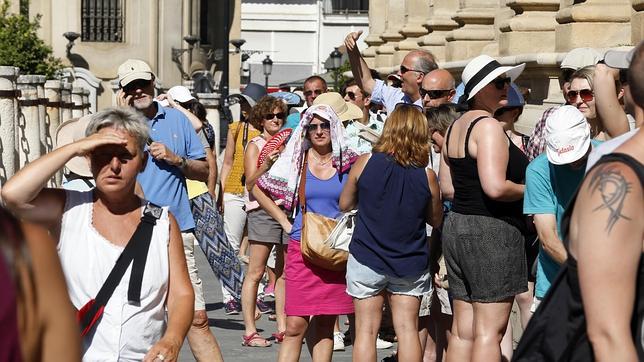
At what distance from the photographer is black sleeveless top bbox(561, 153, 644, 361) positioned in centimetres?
383

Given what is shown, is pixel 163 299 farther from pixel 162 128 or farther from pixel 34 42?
pixel 34 42

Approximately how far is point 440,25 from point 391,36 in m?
5.74

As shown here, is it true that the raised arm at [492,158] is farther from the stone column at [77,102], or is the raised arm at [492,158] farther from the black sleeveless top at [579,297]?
the stone column at [77,102]

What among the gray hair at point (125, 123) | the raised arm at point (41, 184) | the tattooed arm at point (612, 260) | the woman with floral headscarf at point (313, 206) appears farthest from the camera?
the woman with floral headscarf at point (313, 206)

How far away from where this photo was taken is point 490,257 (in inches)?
287

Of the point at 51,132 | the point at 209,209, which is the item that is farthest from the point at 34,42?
the point at 209,209

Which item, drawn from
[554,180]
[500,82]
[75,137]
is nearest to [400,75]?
[500,82]

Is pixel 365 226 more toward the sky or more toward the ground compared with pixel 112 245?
more toward the ground

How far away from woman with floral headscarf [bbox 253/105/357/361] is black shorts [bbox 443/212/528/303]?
1.24 m

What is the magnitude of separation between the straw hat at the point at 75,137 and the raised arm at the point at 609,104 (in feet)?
8.03

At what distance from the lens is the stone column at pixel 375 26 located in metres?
30.5

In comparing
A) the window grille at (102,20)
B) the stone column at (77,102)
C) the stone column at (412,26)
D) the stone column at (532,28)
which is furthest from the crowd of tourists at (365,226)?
the window grille at (102,20)

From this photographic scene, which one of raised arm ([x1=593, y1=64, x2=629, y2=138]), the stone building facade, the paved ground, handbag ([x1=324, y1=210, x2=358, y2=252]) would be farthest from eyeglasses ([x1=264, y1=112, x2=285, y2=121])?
raised arm ([x1=593, y1=64, x2=629, y2=138])

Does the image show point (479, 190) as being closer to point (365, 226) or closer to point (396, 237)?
point (396, 237)
